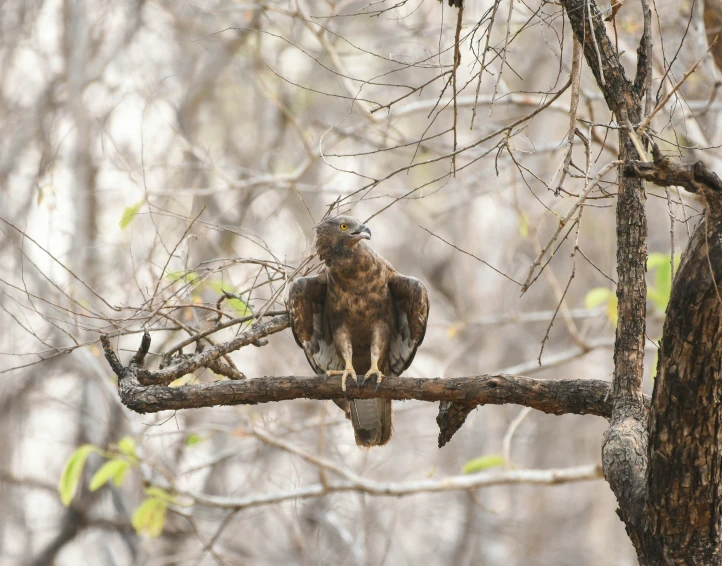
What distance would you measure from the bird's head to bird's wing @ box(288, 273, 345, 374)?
10.1 inches

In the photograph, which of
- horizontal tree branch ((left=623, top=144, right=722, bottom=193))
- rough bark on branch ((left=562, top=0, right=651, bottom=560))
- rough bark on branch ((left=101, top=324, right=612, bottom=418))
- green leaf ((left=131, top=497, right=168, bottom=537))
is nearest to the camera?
horizontal tree branch ((left=623, top=144, right=722, bottom=193))

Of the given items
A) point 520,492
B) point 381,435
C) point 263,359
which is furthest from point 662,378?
point 520,492

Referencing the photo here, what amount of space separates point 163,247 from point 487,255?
37.1 feet

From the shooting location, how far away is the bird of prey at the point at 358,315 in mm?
5145

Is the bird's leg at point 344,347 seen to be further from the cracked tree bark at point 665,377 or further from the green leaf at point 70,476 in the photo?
the green leaf at point 70,476

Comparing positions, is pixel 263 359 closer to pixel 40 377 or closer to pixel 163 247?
pixel 40 377

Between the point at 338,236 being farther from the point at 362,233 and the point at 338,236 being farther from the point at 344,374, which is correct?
the point at 344,374

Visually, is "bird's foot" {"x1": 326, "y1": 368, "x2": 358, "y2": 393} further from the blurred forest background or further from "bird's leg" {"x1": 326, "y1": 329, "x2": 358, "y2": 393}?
the blurred forest background

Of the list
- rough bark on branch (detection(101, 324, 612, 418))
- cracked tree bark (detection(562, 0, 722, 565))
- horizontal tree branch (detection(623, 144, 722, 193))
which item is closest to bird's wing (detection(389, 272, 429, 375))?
rough bark on branch (detection(101, 324, 612, 418))

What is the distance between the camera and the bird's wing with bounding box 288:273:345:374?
521 centimetres

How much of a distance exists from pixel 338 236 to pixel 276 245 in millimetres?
3909

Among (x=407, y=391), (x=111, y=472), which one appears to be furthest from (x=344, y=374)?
(x=111, y=472)

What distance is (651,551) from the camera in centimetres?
308

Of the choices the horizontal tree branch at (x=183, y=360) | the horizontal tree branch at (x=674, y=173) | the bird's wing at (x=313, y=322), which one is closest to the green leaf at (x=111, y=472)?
the bird's wing at (x=313, y=322)
